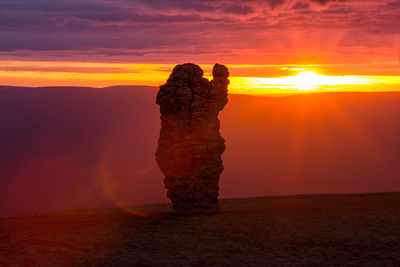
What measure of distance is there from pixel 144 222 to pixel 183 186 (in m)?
4.52

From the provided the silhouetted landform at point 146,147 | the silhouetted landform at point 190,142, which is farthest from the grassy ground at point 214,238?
the silhouetted landform at point 146,147

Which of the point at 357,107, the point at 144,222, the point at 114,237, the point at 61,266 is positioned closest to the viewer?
the point at 61,266

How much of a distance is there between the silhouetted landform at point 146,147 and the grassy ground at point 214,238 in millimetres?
40377

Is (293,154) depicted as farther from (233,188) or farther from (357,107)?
(357,107)

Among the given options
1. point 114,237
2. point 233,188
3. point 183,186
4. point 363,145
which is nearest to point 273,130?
point 363,145

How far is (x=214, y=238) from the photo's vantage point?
97.3ft

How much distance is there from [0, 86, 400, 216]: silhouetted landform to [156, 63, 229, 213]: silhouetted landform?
37990 millimetres

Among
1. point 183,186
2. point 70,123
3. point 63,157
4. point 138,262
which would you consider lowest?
point 138,262

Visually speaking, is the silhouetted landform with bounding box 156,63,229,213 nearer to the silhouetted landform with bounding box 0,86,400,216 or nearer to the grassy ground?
the grassy ground

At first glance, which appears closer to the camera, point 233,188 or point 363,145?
point 233,188

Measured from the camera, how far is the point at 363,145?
123375 millimetres

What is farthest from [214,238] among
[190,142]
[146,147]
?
[146,147]

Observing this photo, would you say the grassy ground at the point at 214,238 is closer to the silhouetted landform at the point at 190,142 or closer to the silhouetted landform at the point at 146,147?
the silhouetted landform at the point at 190,142

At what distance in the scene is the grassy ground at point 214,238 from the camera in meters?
25.8
